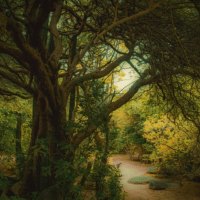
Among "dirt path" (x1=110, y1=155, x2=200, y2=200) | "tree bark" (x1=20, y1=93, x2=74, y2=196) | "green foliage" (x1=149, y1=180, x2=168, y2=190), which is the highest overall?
"tree bark" (x1=20, y1=93, x2=74, y2=196)

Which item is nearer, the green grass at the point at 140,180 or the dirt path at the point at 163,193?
the dirt path at the point at 163,193

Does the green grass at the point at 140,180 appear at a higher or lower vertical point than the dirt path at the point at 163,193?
higher

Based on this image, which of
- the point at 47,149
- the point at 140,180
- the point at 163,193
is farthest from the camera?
the point at 140,180

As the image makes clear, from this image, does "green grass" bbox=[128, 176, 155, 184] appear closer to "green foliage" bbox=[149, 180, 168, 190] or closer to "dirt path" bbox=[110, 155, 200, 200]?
"dirt path" bbox=[110, 155, 200, 200]

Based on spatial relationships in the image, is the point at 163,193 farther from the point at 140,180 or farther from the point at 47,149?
the point at 47,149

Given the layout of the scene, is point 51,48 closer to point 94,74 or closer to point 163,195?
point 94,74

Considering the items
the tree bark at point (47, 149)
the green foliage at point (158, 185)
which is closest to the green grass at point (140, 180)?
the green foliage at point (158, 185)

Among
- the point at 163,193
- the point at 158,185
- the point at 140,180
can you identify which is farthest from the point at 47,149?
the point at 140,180

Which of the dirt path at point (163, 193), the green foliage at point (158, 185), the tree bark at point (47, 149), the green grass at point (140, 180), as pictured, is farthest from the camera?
the green grass at point (140, 180)

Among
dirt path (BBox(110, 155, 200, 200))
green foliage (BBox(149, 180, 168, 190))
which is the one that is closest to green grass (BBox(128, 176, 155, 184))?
dirt path (BBox(110, 155, 200, 200))

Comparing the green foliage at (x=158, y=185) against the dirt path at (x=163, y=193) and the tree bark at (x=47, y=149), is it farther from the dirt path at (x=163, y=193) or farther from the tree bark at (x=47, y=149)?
the tree bark at (x=47, y=149)

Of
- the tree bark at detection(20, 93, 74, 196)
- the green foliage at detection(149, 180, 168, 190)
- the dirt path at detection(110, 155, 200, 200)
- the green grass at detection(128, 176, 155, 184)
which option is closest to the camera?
the tree bark at detection(20, 93, 74, 196)

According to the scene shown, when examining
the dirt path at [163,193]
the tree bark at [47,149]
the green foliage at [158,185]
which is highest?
the tree bark at [47,149]

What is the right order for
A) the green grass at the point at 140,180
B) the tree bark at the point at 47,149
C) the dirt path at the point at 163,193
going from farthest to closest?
the green grass at the point at 140,180, the dirt path at the point at 163,193, the tree bark at the point at 47,149
